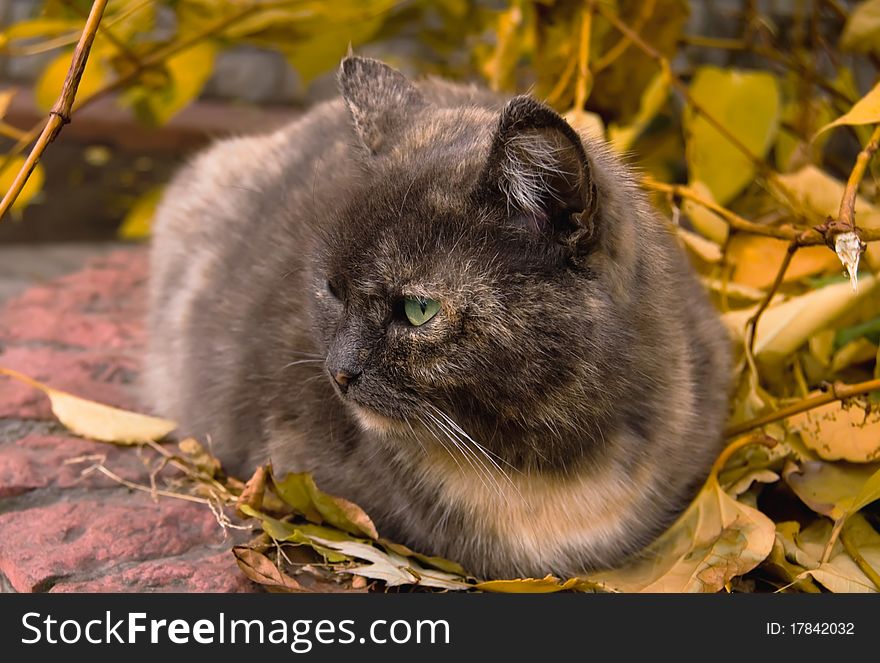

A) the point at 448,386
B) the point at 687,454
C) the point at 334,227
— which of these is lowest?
the point at 687,454

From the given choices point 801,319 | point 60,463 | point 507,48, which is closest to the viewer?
point 60,463

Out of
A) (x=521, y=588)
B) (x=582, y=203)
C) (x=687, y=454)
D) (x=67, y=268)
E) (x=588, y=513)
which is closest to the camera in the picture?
(x=582, y=203)

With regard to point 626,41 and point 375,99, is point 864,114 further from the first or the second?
point 626,41

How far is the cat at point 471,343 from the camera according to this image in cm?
140

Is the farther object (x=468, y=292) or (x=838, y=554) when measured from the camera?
(x=838, y=554)

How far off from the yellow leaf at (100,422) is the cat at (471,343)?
0.10 meters

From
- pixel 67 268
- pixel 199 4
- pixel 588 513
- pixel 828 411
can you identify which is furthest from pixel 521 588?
pixel 67 268

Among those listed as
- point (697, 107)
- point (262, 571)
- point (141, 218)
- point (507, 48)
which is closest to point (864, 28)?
point (697, 107)

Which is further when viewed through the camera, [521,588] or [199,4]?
[199,4]

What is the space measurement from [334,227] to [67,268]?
2304 millimetres

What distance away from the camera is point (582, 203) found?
1.34 metres

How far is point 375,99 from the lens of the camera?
5.57 feet

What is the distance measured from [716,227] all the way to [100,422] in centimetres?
160
